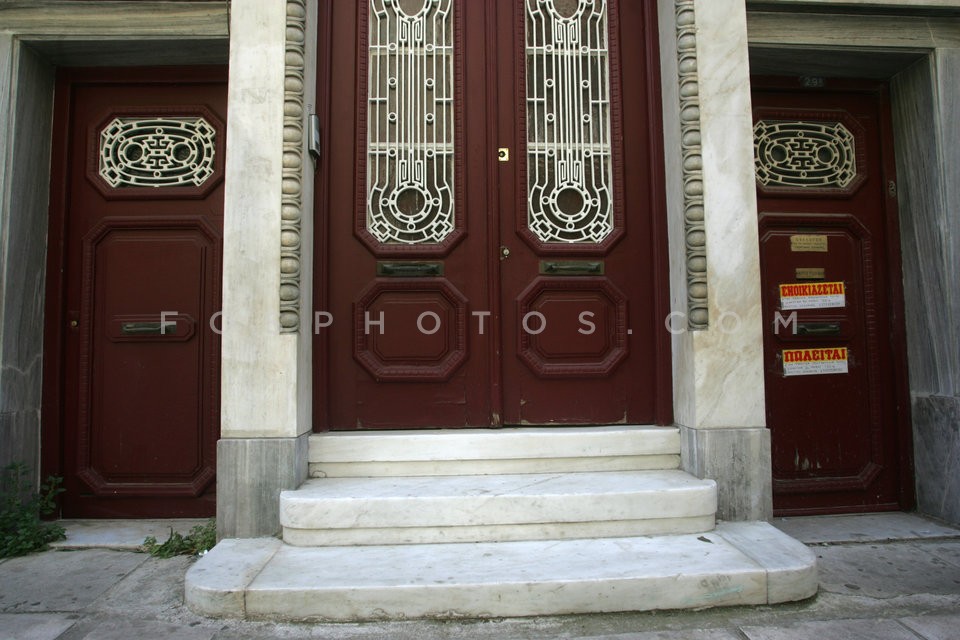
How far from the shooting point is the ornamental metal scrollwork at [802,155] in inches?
158

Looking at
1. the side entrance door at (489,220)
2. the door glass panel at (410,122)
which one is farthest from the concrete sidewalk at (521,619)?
the door glass panel at (410,122)

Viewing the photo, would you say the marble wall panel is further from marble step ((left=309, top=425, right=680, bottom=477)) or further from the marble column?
marble step ((left=309, top=425, right=680, bottom=477))

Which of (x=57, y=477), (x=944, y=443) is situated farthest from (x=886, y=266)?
(x=57, y=477)

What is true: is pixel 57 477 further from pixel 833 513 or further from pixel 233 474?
pixel 833 513

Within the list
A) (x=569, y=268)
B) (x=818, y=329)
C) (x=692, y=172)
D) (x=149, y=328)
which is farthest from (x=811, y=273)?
(x=149, y=328)

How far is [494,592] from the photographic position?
2.42 metres

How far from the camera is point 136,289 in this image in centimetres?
379

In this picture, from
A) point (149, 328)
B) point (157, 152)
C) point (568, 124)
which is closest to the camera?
→ point (568, 124)

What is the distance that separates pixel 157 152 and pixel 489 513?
10.3ft

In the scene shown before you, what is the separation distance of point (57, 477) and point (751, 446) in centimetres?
409

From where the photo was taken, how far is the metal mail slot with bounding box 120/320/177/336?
3.74m

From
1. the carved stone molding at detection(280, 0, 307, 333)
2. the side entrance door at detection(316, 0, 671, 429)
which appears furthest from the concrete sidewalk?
the carved stone molding at detection(280, 0, 307, 333)

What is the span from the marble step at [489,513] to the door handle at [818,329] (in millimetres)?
1537

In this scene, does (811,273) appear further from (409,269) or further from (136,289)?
(136,289)
